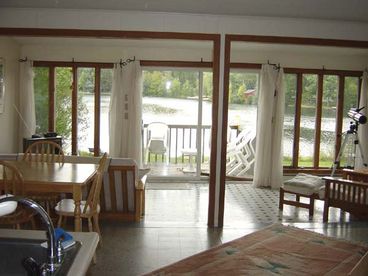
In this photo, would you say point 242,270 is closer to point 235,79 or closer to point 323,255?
point 323,255

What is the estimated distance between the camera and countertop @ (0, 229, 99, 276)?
1249 millimetres

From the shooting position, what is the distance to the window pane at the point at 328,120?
24.2 feet

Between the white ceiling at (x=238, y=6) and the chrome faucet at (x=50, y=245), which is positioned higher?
the white ceiling at (x=238, y=6)

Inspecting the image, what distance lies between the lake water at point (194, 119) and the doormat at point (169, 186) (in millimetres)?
1145

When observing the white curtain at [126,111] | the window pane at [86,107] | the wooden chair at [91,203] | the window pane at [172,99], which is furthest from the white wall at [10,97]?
the wooden chair at [91,203]

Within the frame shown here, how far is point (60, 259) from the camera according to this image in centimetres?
128

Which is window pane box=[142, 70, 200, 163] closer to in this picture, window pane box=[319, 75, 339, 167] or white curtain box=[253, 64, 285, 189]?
white curtain box=[253, 64, 285, 189]

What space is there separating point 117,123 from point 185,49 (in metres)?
1.82

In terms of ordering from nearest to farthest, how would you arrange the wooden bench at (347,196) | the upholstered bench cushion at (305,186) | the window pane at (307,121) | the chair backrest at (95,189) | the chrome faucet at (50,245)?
1. the chrome faucet at (50,245)
2. the chair backrest at (95,189)
3. the wooden bench at (347,196)
4. the upholstered bench cushion at (305,186)
5. the window pane at (307,121)

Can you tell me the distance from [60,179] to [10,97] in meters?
4.11

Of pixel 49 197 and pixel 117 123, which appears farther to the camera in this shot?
pixel 117 123

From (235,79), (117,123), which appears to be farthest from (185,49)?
(117,123)

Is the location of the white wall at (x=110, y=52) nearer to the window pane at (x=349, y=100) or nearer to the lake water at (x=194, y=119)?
the lake water at (x=194, y=119)

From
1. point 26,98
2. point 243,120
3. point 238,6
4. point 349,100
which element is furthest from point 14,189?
point 349,100
